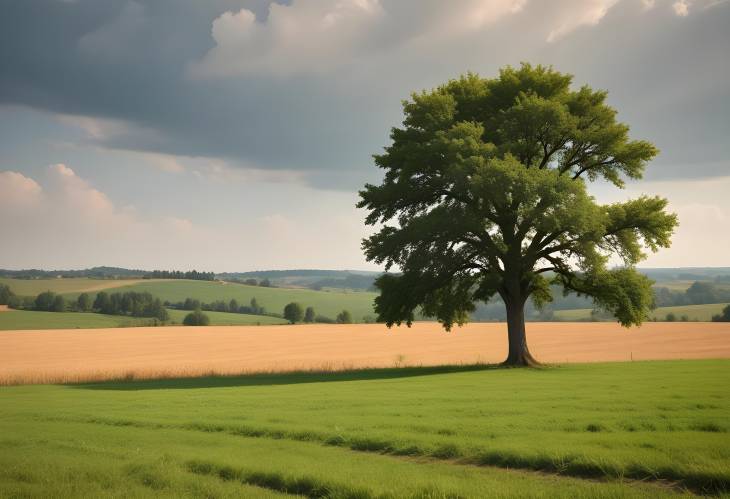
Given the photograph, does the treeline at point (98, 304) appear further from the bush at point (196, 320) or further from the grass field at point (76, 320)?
the bush at point (196, 320)

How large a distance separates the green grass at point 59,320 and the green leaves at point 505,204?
9184 centimetres

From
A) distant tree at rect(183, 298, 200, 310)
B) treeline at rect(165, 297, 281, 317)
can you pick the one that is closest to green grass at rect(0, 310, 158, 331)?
distant tree at rect(183, 298, 200, 310)

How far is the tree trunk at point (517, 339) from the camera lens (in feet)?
120

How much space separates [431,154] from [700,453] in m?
26.7

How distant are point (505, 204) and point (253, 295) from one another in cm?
14647

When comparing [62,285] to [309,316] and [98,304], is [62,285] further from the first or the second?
[309,316]

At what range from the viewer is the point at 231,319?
13512 centimetres

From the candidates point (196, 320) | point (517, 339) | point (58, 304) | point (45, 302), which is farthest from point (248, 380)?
point (45, 302)

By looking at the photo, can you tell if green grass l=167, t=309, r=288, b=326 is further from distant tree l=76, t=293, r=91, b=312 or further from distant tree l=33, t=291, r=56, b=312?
distant tree l=33, t=291, r=56, b=312

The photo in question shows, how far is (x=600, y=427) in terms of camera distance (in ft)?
47.3

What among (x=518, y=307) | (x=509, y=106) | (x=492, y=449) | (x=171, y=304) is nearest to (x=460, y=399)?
(x=492, y=449)

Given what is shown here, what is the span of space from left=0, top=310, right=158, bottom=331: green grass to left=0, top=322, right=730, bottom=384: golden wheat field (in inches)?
776

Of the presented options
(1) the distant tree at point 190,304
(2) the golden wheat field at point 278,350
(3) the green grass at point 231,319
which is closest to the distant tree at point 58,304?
(3) the green grass at point 231,319

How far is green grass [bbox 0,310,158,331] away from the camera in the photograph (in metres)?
107
